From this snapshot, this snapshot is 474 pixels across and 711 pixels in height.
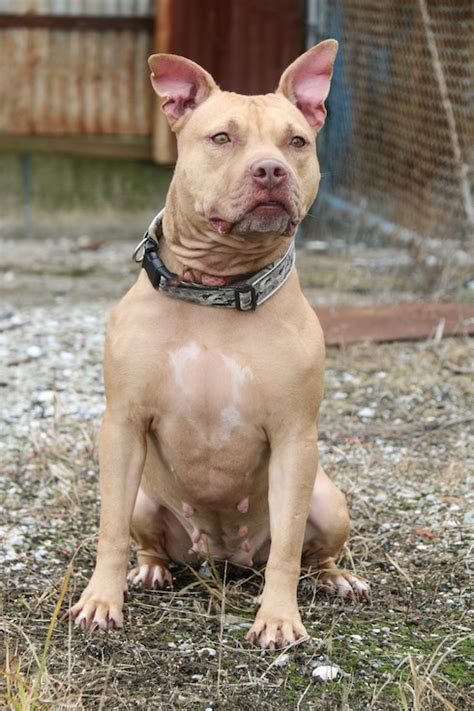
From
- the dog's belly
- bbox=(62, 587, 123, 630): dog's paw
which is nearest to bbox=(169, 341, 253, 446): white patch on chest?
the dog's belly

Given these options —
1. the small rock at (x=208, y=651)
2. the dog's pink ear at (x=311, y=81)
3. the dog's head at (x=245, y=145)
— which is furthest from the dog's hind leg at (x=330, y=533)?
the dog's pink ear at (x=311, y=81)

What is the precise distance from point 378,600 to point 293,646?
535 millimetres

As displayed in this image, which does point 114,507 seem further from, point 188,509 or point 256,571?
point 256,571

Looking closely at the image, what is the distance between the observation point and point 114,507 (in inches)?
149

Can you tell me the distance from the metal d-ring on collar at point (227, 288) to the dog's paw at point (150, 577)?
0.97 meters

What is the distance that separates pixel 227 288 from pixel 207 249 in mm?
140

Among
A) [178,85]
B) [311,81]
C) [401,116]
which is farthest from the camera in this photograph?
[401,116]

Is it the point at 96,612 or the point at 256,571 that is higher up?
the point at 96,612

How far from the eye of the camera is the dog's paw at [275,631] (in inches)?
142

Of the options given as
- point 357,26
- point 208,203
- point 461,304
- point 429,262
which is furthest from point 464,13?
point 208,203

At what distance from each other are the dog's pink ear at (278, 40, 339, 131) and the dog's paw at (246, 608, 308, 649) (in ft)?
5.21

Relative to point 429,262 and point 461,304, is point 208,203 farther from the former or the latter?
point 429,262

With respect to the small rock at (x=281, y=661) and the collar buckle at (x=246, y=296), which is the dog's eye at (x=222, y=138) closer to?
the collar buckle at (x=246, y=296)

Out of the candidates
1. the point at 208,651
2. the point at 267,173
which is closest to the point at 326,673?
the point at 208,651
